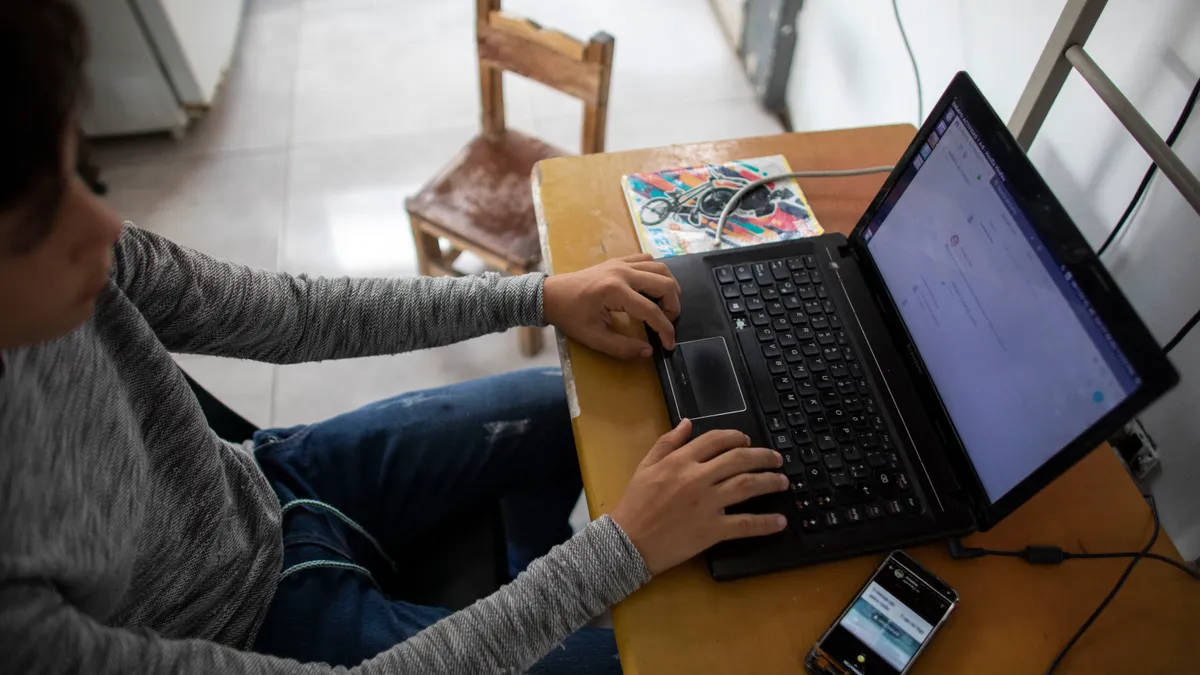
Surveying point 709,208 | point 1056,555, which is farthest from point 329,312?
point 1056,555

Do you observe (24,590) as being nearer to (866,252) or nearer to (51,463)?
(51,463)

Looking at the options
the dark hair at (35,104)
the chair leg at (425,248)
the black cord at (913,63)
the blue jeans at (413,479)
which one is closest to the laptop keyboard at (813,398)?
the blue jeans at (413,479)

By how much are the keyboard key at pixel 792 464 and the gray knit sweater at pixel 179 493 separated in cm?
15

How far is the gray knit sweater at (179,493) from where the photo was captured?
51cm

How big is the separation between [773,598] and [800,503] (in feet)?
0.27

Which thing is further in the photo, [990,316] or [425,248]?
[425,248]

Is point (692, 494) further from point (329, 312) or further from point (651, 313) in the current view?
point (329, 312)

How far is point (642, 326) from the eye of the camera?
78cm

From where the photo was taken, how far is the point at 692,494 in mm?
619

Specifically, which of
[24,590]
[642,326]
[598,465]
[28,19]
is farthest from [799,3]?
[24,590]

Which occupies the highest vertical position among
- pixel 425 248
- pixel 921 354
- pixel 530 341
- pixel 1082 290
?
pixel 1082 290

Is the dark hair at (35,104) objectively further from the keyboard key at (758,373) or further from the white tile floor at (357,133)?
the white tile floor at (357,133)

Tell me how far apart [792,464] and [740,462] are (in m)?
0.05

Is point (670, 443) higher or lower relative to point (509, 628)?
higher
